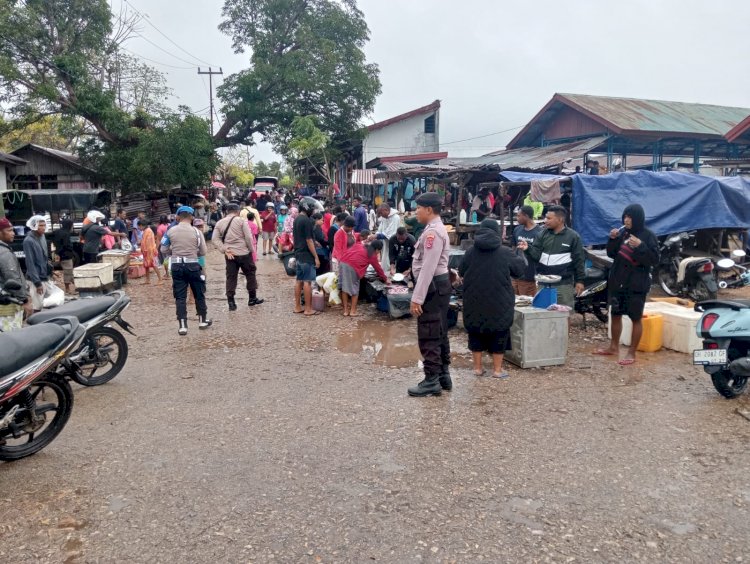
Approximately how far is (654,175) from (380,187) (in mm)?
15233

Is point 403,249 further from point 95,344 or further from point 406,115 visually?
point 406,115

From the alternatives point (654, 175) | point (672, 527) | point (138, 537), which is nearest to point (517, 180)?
point (654, 175)

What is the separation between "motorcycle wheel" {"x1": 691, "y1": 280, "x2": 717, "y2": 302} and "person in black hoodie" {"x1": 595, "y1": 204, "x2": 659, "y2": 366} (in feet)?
13.4

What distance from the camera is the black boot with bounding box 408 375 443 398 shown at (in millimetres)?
5492

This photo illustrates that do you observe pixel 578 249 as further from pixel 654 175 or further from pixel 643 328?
pixel 654 175

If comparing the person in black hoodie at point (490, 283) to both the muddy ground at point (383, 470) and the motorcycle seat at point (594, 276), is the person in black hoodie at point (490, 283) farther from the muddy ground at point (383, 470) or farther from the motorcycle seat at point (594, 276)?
the motorcycle seat at point (594, 276)

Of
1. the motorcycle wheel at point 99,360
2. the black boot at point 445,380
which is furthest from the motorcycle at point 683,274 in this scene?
the motorcycle wheel at point 99,360

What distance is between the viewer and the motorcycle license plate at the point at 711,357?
17.1 ft

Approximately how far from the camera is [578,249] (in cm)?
699

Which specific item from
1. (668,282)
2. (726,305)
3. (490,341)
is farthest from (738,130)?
(490,341)

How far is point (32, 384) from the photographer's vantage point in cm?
424

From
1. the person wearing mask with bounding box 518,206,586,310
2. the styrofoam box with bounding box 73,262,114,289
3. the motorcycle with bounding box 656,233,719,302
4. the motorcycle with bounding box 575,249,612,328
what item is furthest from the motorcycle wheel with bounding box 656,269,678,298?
the styrofoam box with bounding box 73,262,114,289

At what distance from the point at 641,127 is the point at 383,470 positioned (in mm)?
17727

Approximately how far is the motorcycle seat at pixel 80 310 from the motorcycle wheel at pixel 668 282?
28.9 ft
